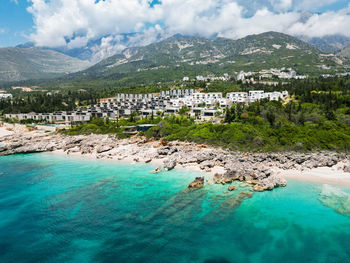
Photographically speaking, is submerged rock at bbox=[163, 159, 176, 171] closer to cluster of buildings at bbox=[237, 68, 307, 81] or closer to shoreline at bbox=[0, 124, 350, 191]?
shoreline at bbox=[0, 124, 350, 191]

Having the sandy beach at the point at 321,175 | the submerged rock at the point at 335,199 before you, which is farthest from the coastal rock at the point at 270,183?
the submerged rock at the point at 335,199

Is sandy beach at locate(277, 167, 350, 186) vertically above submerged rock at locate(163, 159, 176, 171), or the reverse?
submerged rock at locate(163, 159, 176, 171)

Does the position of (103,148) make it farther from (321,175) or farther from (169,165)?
(321,175)

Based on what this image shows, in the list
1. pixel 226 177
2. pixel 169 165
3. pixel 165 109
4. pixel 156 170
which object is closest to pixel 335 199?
pixel 226 177

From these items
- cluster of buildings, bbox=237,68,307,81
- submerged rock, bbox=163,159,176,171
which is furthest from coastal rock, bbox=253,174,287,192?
cluster of buildings, bbox=237,68,307,81

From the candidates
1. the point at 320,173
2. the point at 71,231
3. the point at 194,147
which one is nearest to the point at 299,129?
the point at 320,173

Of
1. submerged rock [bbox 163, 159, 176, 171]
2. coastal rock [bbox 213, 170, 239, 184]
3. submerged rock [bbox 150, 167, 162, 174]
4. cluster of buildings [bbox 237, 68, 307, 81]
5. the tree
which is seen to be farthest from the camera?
cluster of buildings [bbox 237, 68, 307, 81]
